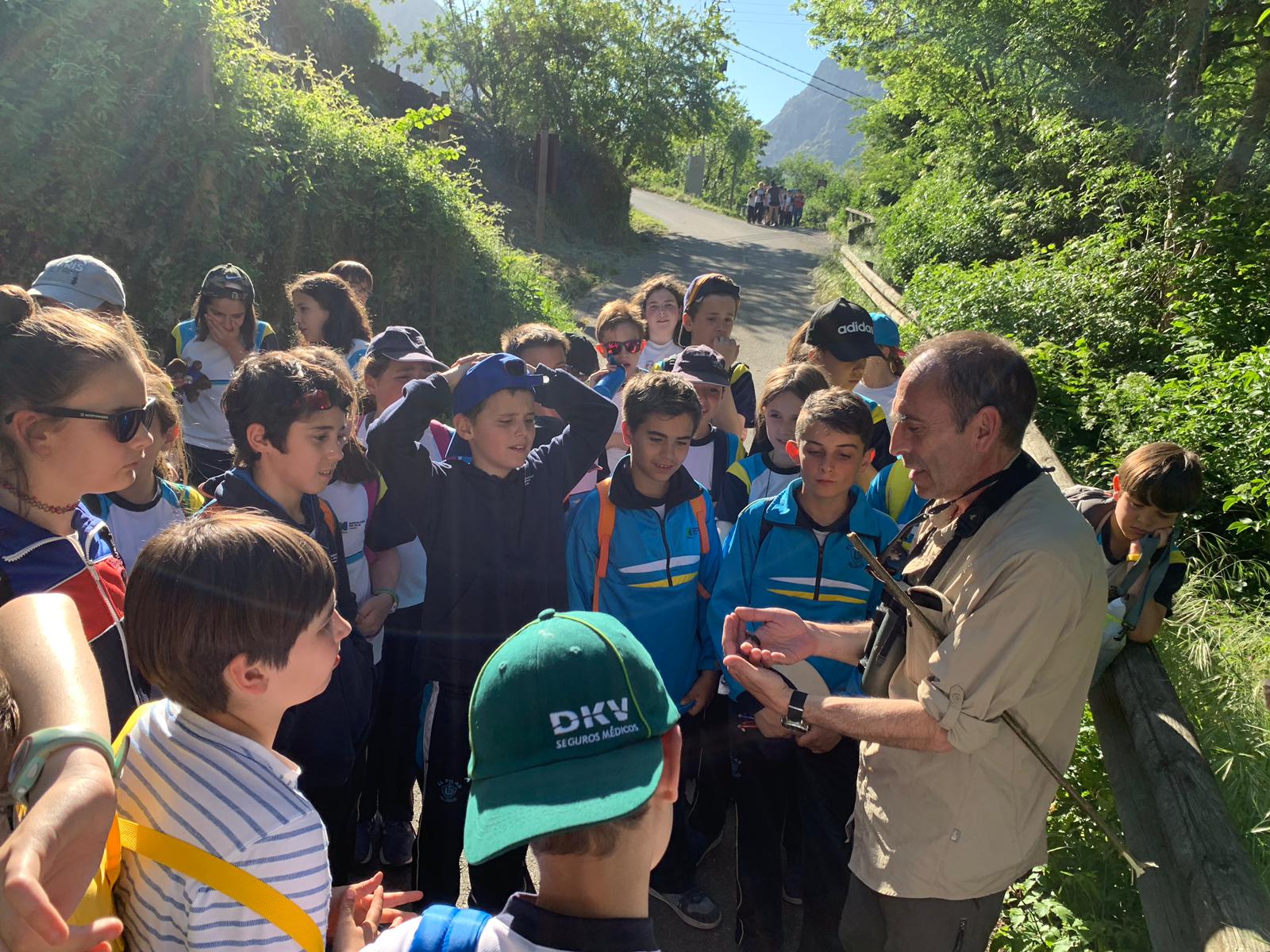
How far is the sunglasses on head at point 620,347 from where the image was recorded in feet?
18.6

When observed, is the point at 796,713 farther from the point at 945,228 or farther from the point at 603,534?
the point at 945,228

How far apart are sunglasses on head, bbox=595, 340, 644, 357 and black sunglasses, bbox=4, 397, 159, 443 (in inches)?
145

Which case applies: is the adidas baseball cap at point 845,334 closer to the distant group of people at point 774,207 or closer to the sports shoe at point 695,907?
the sports shoe at point 695,907

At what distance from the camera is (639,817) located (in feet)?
4.16

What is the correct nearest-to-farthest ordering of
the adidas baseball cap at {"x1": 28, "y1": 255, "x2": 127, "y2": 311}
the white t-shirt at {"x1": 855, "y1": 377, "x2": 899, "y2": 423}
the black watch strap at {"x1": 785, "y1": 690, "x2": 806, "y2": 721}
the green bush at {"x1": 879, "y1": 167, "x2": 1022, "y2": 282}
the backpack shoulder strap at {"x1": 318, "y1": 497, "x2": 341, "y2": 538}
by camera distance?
1. the black watch strap at {"x1": 785, "y1": 690, "x2": 806, "y2": 721}
2. the backpack shoulder strap at {"x1": 318, "y1": 497, "x2": 341, "y2": 538}
3. the adidas baseball cap at {"x1": 28, "y1": 255, "x2": 127, "y2": 311}
4. the white t-shirt at {"x1": 855, "y1": 377, "x2": 899, "y2": 423}
5. the green bush at {"x1": 879, "y1": 167, "x2": 1022, "y2": 282}

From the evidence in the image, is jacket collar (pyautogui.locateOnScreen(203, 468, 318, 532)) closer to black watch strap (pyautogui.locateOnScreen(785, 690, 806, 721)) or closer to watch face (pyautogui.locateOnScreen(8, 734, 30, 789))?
watch face (pyautogui.locateOnScreen(8, 734, 30, 789))

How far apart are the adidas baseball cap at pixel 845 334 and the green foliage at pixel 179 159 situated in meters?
6.06

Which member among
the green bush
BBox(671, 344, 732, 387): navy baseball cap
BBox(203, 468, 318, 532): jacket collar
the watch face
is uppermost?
the green bush

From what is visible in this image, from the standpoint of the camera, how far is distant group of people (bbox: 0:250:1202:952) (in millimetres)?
1296

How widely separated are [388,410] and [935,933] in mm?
2475

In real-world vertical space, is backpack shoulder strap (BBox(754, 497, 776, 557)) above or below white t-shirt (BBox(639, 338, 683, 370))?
below

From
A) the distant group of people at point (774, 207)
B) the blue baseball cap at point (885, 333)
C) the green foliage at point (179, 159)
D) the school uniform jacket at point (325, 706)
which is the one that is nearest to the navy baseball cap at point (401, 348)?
the school uniform jacket at point (325, 706)

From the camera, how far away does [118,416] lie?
210 centimetres

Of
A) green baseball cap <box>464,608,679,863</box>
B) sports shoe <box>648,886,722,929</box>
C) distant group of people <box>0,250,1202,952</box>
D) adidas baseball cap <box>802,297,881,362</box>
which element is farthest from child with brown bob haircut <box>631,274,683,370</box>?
green baseball cap <box>464,608,679,863</box>
